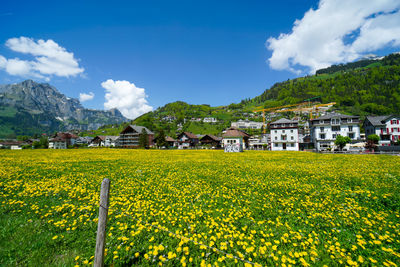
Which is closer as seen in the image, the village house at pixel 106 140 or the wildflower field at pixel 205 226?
→ the wildflower field at pixel 205 226

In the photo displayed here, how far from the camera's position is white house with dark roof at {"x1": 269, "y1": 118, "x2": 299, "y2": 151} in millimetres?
63244

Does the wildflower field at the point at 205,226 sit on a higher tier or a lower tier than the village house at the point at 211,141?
lower

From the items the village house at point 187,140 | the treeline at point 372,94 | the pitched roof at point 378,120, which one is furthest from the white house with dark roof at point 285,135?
the treeline at point 372,94

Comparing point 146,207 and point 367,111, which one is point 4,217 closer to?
point 146,207

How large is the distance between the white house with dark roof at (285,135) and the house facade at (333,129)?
882cm

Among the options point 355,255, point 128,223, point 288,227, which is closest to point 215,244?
point 288,227

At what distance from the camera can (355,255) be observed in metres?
3.91

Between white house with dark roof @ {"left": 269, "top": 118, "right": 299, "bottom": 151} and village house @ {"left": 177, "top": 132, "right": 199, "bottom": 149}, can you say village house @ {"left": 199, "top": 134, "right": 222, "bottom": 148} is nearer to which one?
village house @ {"left": 177, "top": 132, "right": 199, "bottom": 149}

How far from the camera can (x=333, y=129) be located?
6372 centimetres

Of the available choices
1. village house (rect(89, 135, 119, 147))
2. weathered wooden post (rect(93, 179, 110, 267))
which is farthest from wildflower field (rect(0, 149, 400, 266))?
village house (rect(89, 135, 119, 147))

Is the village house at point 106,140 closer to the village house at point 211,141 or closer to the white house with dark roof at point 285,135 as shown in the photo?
the village house at point 211,141

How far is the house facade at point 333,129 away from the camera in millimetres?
60812

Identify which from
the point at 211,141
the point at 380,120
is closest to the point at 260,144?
the point at 211,141

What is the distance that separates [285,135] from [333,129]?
61.9 feet
